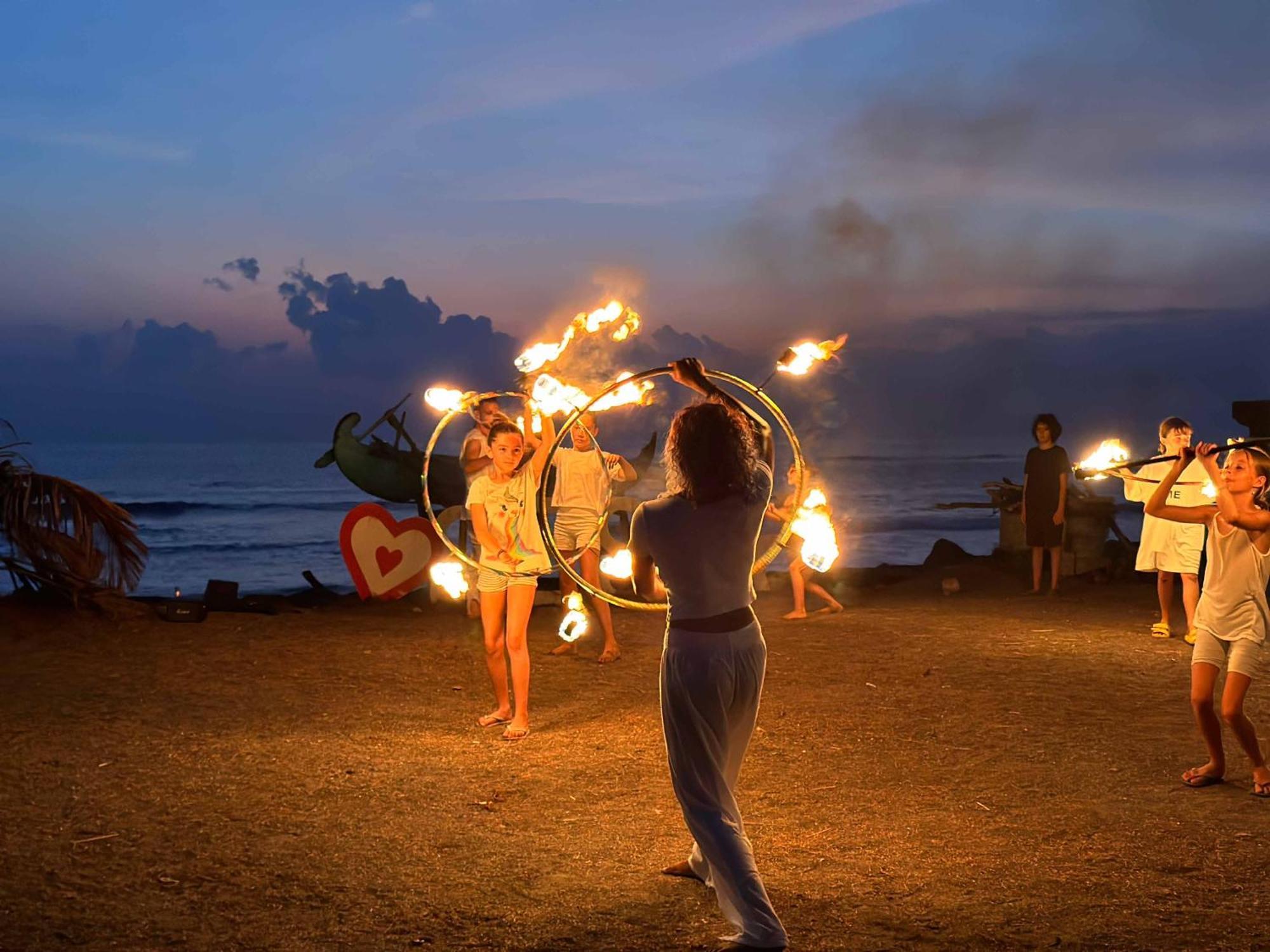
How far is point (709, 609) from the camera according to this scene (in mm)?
4484

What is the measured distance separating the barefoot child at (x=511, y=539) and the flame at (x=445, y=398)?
0.42 m

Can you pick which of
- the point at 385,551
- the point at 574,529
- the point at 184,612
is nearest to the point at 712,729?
the point at 574,529

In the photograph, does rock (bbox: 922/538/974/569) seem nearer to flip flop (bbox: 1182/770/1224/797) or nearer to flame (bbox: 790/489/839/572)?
flip flop (bbox: 1182/770/1224/797)

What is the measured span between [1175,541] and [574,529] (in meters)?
5.57

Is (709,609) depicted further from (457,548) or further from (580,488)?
(580,488)

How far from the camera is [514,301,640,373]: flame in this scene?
780cm

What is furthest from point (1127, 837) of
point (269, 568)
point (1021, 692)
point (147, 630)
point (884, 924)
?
point (269, 568)

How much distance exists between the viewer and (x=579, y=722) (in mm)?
8461

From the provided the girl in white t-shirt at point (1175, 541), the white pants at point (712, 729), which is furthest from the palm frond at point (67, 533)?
the girl in white t-shirt at point (1175, 541)

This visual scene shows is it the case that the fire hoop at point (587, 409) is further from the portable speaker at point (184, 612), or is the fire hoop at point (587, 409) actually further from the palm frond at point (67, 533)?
the palm frond at point (67, 533)

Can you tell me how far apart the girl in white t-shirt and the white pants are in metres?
6.86

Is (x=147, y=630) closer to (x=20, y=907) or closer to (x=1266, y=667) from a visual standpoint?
(x=20, y=907)

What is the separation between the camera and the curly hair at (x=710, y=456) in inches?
175

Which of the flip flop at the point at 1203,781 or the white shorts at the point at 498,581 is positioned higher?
the white shorts at the point at 498,581
